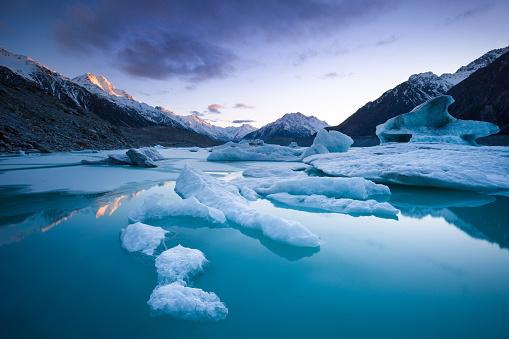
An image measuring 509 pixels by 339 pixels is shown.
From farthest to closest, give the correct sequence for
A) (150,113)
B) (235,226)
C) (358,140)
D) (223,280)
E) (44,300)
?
(150,113)
(358,140)
(235,226)
(223,280)
(44,300)

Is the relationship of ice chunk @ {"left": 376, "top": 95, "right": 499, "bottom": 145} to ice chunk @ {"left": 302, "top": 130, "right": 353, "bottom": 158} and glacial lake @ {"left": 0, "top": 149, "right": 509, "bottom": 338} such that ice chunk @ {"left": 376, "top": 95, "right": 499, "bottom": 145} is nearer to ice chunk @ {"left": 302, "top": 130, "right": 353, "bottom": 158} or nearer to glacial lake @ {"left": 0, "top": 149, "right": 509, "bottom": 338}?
ice chunk @ {"left": 302, "top": 130, "right": 353, "bottom": 158}

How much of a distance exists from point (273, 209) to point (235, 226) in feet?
2.79

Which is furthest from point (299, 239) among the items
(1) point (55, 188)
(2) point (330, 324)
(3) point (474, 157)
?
(3) point (474, 157)

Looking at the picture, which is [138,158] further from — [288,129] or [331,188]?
[288,129]

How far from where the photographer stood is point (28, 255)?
67.6 inches

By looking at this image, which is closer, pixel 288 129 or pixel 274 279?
pixel 274 279

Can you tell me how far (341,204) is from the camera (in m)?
3.31

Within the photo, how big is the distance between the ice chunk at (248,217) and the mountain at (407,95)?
75806 mm

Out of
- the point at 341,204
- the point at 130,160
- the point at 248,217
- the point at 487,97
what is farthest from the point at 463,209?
the point at 487,97

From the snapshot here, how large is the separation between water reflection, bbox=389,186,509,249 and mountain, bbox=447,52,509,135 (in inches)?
1825

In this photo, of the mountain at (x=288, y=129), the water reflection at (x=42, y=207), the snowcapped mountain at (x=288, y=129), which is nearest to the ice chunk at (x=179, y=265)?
the water reflection at (x=42, y=207)

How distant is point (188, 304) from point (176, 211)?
1.71 metres

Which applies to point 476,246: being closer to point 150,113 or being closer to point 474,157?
point 474,157

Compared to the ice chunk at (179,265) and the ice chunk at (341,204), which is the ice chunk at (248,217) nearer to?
the ice chunk at (179,265)
